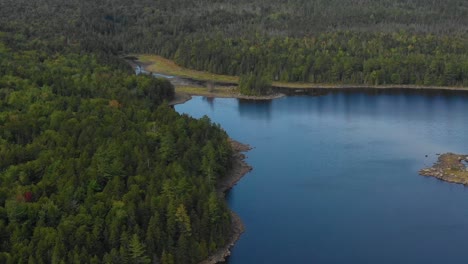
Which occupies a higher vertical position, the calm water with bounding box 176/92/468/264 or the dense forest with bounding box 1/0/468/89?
the dense forest with bounding box 1/0/468/89

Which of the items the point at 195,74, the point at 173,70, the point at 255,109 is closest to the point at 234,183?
the point at 255,109

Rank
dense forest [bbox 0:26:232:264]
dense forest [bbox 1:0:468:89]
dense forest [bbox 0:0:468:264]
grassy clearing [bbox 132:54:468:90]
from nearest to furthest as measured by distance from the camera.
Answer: dense forest [bbox 0:26:232:264] → dense forest [bbox 0:0:468:264] → grassy clearing [bbox 132:54:468:90] → dense forest [bbox 1:0:468:89]

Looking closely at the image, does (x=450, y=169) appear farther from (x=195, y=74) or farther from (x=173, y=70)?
(x=173, y=70)

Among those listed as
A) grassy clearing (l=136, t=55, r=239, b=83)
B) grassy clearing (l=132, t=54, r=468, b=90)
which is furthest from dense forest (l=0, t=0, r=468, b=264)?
grassy clearing (l=136, t=55, r=239, b=83)

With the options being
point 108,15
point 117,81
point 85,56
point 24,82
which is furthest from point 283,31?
point 24,82

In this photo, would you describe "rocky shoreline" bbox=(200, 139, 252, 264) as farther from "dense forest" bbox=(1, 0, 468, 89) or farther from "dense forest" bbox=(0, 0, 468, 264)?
"dense forest" bbox=(1, 0, 468, 89)

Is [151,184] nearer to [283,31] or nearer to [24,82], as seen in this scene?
[24,82]
